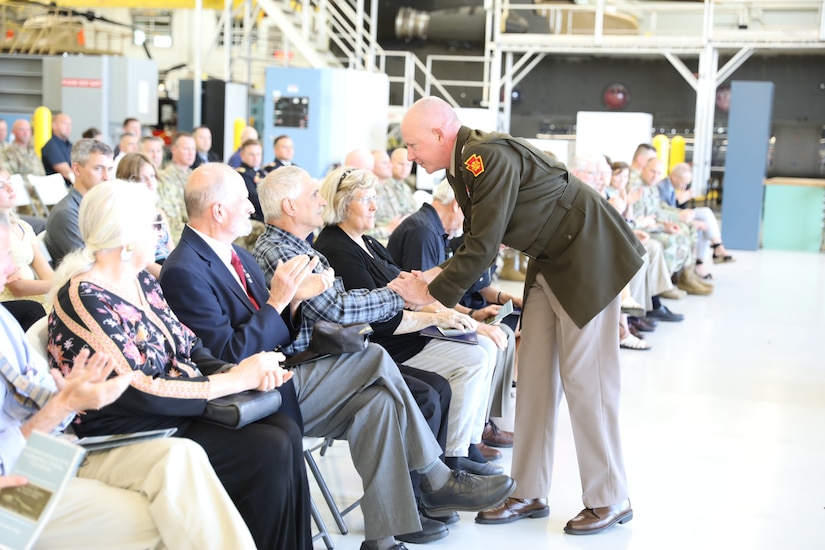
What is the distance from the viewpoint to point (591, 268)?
3162 mm

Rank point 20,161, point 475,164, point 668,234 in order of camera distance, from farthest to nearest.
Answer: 1. point 20,161
2. point 668,234
3. point 475,164

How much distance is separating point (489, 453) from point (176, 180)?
476cm

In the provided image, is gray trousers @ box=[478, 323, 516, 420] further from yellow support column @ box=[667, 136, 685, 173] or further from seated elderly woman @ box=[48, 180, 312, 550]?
yellow support column @ box=[667, 136, 685, 173]

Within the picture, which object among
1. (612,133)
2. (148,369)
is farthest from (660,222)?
(148,369)

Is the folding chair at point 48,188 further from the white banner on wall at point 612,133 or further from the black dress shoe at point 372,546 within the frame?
the white banner on wall at point 612,133

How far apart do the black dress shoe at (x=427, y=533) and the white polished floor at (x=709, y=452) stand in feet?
0.09

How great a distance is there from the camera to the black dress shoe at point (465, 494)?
299 cm

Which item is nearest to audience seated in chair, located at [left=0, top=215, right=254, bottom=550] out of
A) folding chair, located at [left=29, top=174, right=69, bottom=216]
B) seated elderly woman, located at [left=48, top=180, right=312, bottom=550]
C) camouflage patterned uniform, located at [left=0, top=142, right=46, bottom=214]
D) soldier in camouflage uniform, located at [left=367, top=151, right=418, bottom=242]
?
seated elderly woman, located at [left=48, top=180, right=312, bottom=550]

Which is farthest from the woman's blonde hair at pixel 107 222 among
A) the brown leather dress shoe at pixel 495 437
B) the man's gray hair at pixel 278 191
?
the brown leather dress shoe at pixel 495 437

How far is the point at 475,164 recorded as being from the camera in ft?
9.93

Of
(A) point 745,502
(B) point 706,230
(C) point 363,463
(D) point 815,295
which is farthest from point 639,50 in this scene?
(C) point 363,463

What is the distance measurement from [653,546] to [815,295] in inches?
262

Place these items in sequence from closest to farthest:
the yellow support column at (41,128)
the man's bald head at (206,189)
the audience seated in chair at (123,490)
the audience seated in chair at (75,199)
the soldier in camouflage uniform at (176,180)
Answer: the audience seated in chair at (123,490)
the man's bald head at (206,189)
the audience seated in chair at (75,199)
the soldier in camouflage uniform at (176,180)
the yellow support column at (41,128)

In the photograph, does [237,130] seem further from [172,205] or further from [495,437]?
[495,437]
